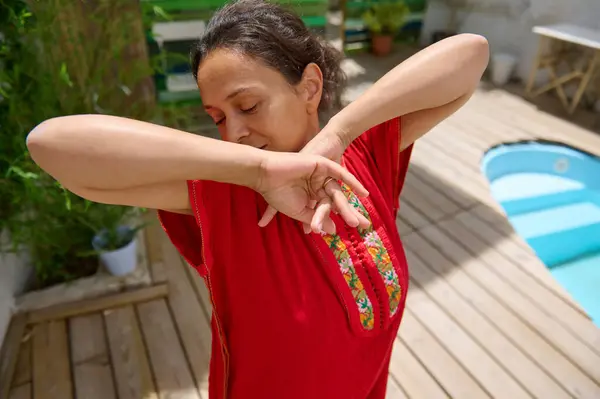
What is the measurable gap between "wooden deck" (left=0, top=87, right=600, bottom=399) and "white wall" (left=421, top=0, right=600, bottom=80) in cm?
290

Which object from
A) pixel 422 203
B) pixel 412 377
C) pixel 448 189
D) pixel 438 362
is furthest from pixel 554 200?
pixel 412 377

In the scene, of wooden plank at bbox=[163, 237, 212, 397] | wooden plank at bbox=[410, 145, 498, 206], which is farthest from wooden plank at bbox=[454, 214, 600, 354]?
wooden plank at bbox=[163, 237, 212, 397]

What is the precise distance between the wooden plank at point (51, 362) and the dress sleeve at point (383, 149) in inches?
57.2

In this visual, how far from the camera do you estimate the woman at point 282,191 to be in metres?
0.62

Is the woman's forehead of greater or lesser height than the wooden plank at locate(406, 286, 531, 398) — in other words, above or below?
above

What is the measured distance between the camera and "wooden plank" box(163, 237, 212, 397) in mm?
1764

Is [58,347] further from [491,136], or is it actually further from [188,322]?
[491,136]

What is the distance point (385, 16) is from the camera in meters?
5.40

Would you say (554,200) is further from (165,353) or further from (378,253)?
(378,253)

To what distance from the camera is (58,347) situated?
5.96 ft

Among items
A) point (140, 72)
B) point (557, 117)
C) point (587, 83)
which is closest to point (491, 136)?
point (557, 117)

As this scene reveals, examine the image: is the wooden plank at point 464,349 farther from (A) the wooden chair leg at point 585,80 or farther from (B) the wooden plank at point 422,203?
(A) the wooden chair leg at point 585,80

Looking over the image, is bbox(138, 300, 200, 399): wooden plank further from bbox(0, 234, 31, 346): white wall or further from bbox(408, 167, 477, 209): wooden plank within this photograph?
bbox(408, 167, 477, 209): wooden plank

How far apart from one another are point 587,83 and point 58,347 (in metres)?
4.55
